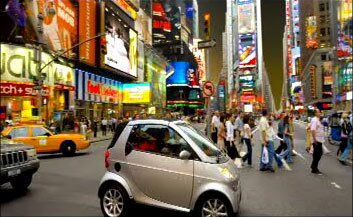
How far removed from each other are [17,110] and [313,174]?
27.4 meters

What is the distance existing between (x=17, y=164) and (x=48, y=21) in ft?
106

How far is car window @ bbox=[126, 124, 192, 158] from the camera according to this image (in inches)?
288

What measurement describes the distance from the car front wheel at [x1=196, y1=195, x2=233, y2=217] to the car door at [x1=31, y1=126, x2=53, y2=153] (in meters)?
14.2

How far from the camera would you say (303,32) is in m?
174

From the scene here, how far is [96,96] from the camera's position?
5419 cm

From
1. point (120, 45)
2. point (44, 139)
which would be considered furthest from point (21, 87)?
point (120, 45)

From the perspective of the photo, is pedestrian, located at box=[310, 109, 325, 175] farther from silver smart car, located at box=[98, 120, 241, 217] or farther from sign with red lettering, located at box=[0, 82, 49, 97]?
sign with red lettering, located at box=[0, 82, 49, 97]

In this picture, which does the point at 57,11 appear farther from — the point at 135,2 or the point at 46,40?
the point at 135,2

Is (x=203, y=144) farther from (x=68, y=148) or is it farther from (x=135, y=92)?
(x=135, y=92)

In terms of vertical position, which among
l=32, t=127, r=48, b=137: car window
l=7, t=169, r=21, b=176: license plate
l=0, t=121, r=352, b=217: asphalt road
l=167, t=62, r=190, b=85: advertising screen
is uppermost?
l=167, t=62, r=190, b=85: advertising screen

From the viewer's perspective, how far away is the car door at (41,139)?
19828 mm

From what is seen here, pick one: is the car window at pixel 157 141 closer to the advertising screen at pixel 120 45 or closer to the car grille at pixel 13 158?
the car grille at pixel 13 158

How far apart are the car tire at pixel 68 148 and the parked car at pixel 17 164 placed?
9276mm

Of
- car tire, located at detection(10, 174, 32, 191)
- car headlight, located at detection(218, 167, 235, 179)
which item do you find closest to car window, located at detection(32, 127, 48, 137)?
car tire, located at detection(10, 174, 32, 191)
